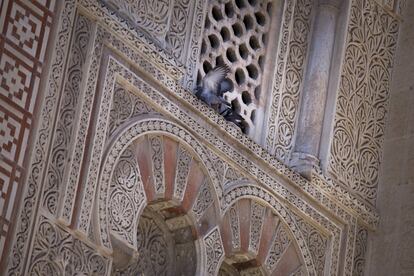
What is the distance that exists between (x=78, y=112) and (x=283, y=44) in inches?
81.1

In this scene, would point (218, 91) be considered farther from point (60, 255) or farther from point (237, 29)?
point (60, 255)

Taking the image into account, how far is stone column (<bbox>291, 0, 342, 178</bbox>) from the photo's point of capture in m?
Result: 11.7

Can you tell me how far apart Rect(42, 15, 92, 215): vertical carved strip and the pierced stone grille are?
1.11m

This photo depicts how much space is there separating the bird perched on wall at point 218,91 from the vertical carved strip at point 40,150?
3.90ft

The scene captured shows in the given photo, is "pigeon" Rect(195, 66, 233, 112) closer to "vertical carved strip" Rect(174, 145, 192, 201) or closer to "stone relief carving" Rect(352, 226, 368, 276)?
"vertical carved strip" Rect(174, 145, 192, 201)

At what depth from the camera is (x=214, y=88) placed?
36.8 feet

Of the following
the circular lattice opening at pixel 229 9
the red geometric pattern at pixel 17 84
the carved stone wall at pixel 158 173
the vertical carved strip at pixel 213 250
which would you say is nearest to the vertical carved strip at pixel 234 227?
the carved stone wall at pixel 158 173

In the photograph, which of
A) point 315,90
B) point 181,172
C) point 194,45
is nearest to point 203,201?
point 181,172

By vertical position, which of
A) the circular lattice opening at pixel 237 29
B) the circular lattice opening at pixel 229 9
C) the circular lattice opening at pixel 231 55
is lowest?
the circular lattice opening at pixel 231 55

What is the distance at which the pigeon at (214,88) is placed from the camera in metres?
11.1

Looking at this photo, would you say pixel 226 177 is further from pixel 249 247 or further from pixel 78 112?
pixel 78 112

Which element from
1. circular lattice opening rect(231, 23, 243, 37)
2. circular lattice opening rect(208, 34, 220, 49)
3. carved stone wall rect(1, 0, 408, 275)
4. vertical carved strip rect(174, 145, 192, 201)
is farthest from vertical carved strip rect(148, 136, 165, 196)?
circular lattice opening rect(231, 23, 243, 37)

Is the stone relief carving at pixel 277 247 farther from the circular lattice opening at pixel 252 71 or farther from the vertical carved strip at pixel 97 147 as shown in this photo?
the vertical carved strip at pixel 97 147

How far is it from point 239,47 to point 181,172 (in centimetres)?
112
